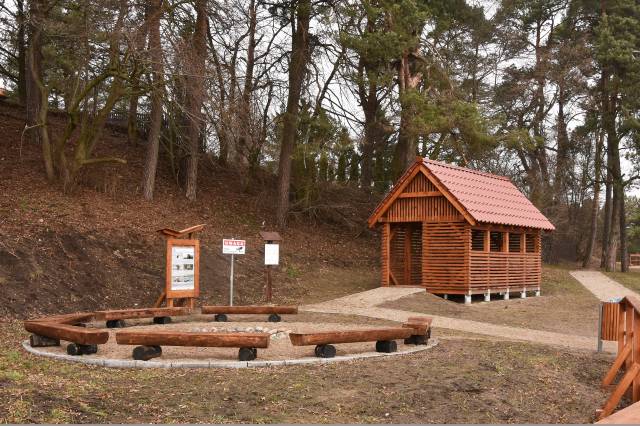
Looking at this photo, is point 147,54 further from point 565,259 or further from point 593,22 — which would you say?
point 565,259

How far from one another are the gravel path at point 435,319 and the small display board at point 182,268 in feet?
9.81

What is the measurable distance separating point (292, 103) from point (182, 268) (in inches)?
474

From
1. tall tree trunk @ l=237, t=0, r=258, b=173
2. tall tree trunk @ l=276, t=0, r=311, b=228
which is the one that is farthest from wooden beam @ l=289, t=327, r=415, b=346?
tall tree trunk @ l=276, t=0, r=311, b=228

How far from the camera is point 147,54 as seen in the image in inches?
686

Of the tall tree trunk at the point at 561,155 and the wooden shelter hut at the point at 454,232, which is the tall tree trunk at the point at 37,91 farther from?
the tall tree trunk at the point at 561,155

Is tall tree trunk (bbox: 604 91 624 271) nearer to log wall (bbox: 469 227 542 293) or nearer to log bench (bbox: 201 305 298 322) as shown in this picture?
log wall (bbox: 469 227 542 293)

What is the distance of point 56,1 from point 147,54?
14.2 ft

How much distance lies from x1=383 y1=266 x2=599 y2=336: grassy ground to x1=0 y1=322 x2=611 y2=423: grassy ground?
5959 mm

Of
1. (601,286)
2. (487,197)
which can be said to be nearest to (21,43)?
(487,197)

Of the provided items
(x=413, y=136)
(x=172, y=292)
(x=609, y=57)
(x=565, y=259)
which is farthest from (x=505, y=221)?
(x=565, y=259)

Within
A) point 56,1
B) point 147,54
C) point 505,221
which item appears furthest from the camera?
point 505,221

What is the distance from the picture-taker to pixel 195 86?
59.9 ft

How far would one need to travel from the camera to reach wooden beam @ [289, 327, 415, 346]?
914 cm

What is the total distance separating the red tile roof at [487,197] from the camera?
19.9 meters
